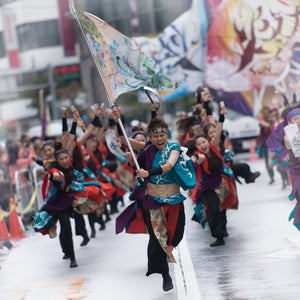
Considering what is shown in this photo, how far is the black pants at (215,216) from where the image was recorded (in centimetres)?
939

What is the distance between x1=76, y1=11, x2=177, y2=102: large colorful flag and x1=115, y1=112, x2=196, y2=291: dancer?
0.59m


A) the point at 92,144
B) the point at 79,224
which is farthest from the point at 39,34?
the point at 79,224

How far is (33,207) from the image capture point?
1410cm

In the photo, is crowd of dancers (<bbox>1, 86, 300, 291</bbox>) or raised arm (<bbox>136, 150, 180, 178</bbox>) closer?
raised arm (<bbox>136, 150, 180, 178</bbox>)

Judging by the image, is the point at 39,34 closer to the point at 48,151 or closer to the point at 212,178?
the point at 48,151

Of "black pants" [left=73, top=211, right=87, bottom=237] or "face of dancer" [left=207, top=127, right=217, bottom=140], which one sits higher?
"face of dancer" [left=207, top=127, right=217, bottom=140]

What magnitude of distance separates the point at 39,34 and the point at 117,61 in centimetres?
5093

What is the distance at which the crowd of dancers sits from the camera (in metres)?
7.24

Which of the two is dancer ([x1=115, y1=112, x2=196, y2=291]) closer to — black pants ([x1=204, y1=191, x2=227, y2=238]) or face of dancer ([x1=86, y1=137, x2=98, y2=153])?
black pants ([x1=204, y1=191, x2=227, y2=238])

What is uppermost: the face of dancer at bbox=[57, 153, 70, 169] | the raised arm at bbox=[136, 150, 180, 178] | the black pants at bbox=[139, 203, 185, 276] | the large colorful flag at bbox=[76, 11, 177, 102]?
the large colorful flag at bbox=[76, 11, 177, 102]

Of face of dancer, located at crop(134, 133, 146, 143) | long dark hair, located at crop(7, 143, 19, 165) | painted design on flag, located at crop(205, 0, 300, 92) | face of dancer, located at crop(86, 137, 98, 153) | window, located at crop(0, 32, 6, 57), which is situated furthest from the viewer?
window, located at crop(0, 32, 6, 57)

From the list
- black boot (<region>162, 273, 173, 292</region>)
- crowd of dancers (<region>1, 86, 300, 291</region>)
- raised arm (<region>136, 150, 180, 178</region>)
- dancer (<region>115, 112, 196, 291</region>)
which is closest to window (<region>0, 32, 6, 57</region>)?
crowd of dancers (<region>1, 86, 300, 291</region>)

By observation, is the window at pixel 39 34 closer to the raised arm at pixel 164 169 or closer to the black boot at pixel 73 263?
the black boot at pixel 73 263

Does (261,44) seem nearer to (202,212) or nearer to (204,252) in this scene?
(202,212)
